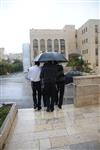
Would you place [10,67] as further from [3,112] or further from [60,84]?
[3,112]

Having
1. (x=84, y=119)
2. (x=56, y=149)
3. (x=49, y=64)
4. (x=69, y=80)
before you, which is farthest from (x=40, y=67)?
(x=69, y=80)

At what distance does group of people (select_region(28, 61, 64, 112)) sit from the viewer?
496 centimetres

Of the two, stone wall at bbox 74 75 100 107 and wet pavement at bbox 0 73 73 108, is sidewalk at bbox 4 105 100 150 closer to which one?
stone wall at bbox 74 75 100 107

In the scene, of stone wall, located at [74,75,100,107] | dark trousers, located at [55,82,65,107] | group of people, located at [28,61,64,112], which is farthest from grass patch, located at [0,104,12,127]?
stone wall, located at [74,75,100,107]

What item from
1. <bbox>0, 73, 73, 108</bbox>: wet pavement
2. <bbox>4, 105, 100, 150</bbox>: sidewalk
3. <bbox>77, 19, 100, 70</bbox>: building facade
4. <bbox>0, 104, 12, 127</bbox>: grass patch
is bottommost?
<bbox>0, 73, 73, 108</bbox>: wet pavement

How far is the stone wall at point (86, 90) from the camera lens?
561 cm

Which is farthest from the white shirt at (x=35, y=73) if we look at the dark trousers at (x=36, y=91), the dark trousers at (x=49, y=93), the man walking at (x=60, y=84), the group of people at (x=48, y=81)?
the man walking at (x=60, y=84)

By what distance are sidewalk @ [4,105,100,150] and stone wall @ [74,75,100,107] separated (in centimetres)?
34

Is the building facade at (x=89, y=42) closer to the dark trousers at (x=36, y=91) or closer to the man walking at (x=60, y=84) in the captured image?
the man walking at (x=60, y=84)

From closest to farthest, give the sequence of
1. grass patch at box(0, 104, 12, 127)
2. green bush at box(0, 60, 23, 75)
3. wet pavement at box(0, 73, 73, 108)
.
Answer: grass patch at box(0, 104, 12, 127), wet pavement at box(0, 73, 73, 108), green bush at box(0, 60, 23, 75)

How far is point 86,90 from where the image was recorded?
5.68m

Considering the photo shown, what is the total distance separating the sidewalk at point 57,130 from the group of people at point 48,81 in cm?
35

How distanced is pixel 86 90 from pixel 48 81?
1.34 metres

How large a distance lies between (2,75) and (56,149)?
26340 mm
